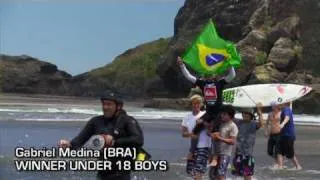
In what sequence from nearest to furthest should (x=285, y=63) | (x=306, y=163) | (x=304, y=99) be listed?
(x=306, y=163)
(x=304, y=99)
(x=285, y=63)

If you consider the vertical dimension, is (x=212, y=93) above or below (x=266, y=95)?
above

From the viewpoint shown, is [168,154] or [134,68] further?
[134,68]

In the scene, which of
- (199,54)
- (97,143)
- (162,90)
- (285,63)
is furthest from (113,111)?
(162,90)

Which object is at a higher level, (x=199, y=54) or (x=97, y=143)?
(x=199, y=54)

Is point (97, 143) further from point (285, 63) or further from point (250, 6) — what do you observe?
point (250, 6)

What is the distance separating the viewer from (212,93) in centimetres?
991

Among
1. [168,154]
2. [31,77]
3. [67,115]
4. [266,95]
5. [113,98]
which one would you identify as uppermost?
[113,98]

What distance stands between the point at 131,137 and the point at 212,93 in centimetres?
381

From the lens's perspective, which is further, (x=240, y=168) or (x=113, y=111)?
(x=240, y=168)

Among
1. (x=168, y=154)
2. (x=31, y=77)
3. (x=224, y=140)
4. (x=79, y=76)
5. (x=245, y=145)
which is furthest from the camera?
(x=31, y=77)

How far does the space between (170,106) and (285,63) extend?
1205cm

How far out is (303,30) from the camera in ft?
216

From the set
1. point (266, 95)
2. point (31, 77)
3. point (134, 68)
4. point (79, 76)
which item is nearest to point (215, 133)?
point (266, 95)

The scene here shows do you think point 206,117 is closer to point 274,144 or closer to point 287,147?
point 287,147
